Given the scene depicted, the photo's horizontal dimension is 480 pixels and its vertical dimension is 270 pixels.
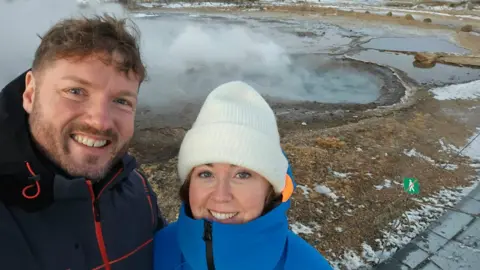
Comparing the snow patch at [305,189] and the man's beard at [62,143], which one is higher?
the man's beard at [62,143]

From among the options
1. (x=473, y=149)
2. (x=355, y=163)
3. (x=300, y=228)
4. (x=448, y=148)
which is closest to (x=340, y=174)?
(x=355, y=163)

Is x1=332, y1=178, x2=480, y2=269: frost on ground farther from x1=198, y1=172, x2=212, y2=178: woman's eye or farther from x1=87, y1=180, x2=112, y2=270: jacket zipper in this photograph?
x1=87, y1=180, x2=112, y2=270: jacket zipper

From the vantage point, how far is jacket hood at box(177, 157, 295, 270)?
1.80 m

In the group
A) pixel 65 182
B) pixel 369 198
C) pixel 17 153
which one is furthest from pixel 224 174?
pixel 369 198

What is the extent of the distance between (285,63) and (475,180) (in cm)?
872

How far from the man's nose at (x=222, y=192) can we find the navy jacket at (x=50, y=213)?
42 cm

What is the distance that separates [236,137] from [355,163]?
527 cm

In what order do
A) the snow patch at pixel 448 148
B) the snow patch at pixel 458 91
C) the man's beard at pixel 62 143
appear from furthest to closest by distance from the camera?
the snow patch at pixel 458 91
the snow patch at pixel 448 148
the man's beard at pixel 62 143

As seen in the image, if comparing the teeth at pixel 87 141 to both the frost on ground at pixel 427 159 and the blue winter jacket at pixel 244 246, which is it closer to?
the blue winter jacket at pixel 244 246

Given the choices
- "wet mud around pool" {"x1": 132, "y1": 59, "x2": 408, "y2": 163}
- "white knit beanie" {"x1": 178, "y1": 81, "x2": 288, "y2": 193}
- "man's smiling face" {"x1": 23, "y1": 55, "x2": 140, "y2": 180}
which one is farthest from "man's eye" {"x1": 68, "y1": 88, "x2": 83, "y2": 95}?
"wet mud around pool" {"x1": 132, "y1": 59, "x2": 408, "y2": 163}

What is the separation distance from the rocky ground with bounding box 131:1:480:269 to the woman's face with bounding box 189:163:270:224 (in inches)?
116

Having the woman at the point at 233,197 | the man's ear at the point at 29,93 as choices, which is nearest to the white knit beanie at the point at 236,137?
the woman at the point at 233,197

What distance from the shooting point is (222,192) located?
6.15 feet

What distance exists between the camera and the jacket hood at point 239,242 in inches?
70.7
